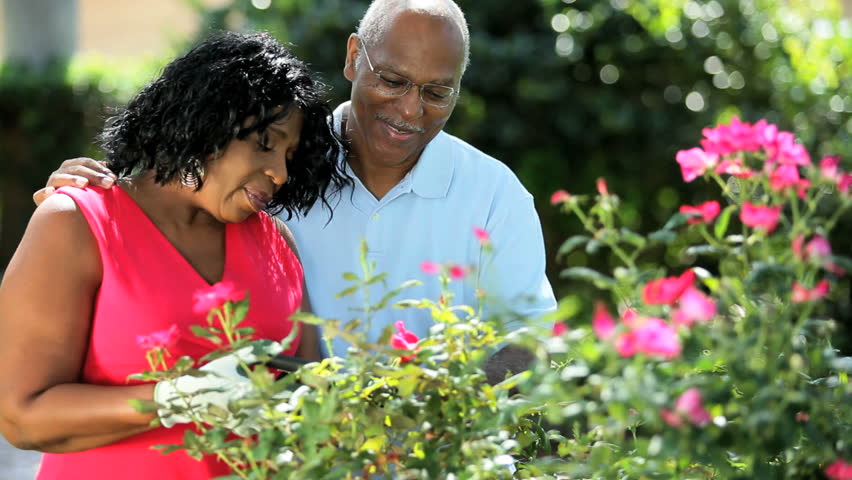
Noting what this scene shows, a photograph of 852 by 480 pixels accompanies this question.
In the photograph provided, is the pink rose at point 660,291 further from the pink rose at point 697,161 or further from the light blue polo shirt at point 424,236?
the light blue polo shirt at point 424,236

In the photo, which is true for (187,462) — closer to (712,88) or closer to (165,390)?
(165,390)

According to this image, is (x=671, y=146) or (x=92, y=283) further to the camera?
(x=671, y=146)

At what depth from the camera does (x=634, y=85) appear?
5121 mm

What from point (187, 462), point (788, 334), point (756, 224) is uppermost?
point (756, 224)

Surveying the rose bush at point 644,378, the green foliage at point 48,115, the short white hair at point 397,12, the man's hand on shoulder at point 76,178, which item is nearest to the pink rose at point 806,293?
the rose bush at point 644,378

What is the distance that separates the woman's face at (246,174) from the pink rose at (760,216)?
0.93m

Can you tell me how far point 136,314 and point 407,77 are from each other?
3.06 ft

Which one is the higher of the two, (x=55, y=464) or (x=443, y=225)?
(x=443, y=225)

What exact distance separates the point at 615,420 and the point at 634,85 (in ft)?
12.6

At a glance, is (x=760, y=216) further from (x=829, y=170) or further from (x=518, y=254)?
(x=518, y=254)

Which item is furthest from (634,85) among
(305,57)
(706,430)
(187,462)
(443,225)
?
(706,430)

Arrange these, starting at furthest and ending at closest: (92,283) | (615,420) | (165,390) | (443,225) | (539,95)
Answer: (539,95) < (443,225) < (92,283) < (165,390) < (615,420)

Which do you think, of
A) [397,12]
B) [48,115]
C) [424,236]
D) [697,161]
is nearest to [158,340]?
[697,161]

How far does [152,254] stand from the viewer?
214 cm
